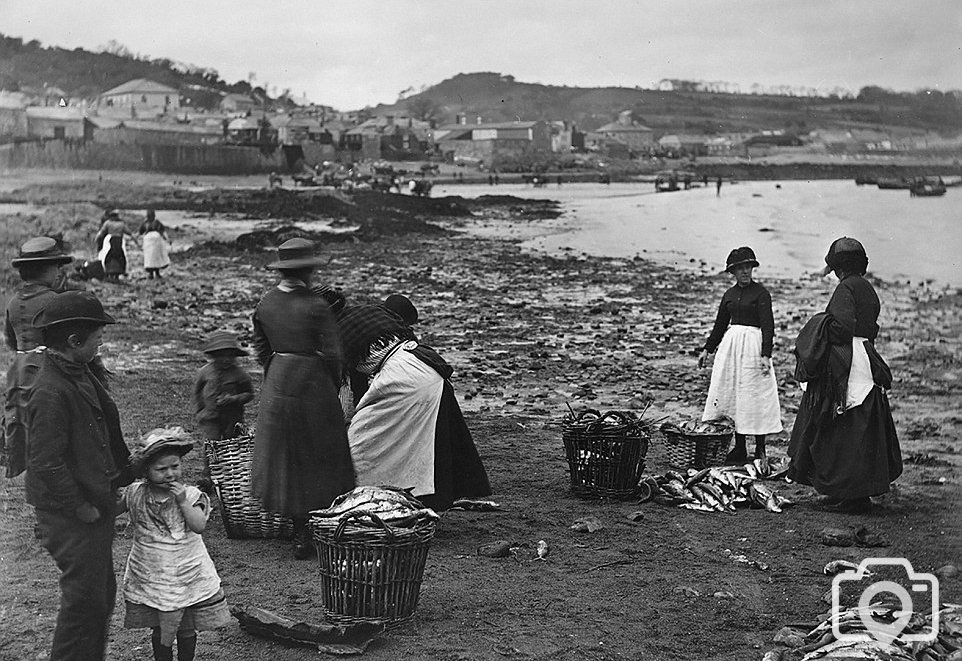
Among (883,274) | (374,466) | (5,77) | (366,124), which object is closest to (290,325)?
(374,466)

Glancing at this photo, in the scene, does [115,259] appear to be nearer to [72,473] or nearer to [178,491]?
[178,491]

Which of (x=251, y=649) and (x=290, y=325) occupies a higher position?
(x=290, y=325)

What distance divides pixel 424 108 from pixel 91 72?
20496 mm

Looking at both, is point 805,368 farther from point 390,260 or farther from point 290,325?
point 390,260

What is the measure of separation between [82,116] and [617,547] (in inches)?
1054

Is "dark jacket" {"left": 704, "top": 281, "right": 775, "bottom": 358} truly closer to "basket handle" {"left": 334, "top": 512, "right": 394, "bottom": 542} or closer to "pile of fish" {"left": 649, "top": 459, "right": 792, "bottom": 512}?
"pile of fish" {"left": 649, "top": 459, "right": 792, "bottom": 512}

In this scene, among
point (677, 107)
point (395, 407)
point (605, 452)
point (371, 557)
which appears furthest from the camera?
point (677, 107)

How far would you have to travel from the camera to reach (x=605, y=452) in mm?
7793

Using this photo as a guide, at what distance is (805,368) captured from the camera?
7605 mm

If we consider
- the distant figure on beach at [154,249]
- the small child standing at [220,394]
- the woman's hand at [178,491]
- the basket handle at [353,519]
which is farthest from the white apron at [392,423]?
the distant figure on beach at [154,249]

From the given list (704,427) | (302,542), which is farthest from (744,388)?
(302,542)

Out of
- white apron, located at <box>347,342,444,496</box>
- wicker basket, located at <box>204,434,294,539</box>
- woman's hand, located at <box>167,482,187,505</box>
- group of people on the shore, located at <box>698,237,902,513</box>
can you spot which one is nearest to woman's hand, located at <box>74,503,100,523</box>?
woman's hand, located at <box>167,482,187,505</box>

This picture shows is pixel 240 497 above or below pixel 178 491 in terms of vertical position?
below

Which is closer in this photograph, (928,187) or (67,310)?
(67,310)
